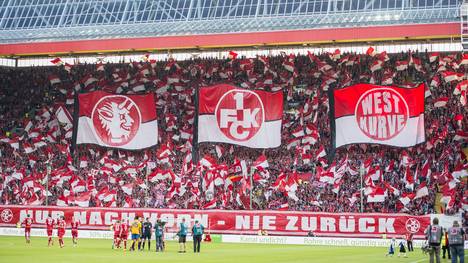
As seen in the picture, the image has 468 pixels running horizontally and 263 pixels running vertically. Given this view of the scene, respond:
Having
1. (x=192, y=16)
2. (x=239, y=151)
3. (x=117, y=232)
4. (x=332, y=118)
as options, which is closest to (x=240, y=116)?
(x=239, y=151)

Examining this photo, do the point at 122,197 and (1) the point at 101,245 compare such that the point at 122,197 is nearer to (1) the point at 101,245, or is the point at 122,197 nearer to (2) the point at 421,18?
(1) the point at 101,245

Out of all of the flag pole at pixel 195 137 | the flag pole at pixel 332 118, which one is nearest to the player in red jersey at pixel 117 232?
the flag pole at pixel 195 137

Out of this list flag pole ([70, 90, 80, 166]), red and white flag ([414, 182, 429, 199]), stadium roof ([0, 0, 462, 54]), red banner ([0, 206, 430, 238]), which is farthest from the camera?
flag pole ([70, 90, 80, 166])

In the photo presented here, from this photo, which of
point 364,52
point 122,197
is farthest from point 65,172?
point 364,52

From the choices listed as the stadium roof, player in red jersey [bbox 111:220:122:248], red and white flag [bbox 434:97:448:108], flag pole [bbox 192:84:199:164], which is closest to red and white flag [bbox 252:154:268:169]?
flag pole [bbox 192:84:199:164]

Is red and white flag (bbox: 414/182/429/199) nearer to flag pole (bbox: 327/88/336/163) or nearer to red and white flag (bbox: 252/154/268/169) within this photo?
flag pole (bbox: 327/88/336/163)

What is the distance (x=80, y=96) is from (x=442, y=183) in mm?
27220

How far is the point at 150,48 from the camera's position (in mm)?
64625

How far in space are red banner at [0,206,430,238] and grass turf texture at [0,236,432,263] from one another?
508 centimetres

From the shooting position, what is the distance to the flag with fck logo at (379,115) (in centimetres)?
6184

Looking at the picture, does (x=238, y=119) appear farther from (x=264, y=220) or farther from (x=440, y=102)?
(x=440, y=102)

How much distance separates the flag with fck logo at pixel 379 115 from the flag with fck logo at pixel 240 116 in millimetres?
4448

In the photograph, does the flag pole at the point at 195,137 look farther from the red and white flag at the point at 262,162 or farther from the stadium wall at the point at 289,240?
the stadium wall at the point at 289,240

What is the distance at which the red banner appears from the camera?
56250mm
